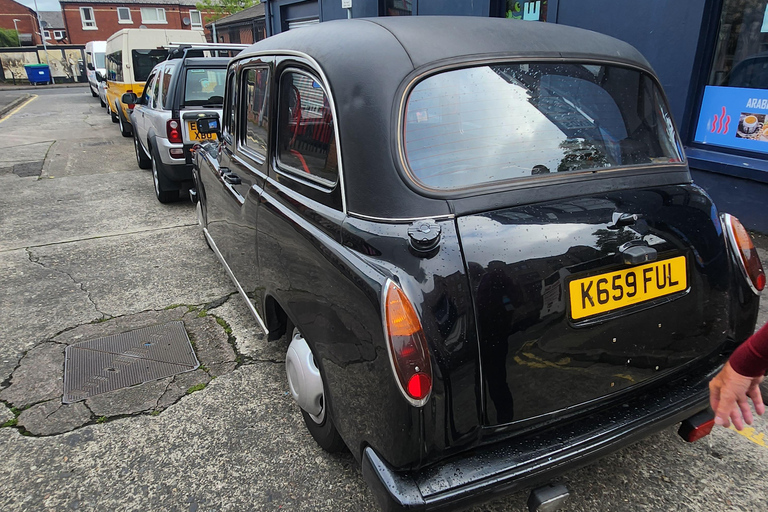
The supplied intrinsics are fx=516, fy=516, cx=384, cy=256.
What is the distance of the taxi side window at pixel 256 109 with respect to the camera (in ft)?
9.48

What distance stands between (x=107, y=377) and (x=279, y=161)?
184 centimetres

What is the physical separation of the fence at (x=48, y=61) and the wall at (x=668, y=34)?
4042 cm

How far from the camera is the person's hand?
1463 millimetres

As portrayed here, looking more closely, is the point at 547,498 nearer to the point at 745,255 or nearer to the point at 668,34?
the point at 745,255

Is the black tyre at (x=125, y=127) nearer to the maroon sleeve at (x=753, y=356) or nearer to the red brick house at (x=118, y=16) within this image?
the maroon sleeve at (x=753, y=356)

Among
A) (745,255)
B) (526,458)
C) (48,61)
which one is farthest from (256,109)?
(48,61)

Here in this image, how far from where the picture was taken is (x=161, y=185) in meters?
6.99

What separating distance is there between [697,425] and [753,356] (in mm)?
938

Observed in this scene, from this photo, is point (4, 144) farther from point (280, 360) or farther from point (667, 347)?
point (667, 347)

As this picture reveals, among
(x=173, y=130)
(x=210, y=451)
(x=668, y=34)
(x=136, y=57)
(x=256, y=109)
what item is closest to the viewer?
(x=210, y=451)

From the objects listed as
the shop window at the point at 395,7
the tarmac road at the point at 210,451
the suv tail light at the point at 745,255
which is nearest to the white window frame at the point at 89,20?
the shop window at the point at 395,7

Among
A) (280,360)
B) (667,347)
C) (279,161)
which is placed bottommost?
(280,360)

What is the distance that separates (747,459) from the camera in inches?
101

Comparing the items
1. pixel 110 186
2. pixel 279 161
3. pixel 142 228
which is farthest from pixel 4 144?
pixel 279 161
